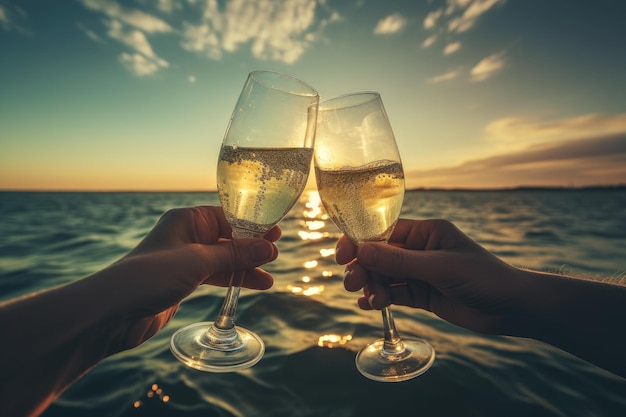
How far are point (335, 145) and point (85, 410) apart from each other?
8.09 feet

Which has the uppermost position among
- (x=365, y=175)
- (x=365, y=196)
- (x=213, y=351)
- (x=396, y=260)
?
(x=365, y=175)

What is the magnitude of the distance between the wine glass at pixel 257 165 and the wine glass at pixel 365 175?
5.7 inches

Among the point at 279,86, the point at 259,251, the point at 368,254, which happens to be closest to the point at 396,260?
the point at 368,254

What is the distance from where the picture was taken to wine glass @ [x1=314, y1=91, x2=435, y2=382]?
1.98 meters

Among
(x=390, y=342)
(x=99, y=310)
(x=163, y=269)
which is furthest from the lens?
(x=390, y=342)

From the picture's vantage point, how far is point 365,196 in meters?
2.00

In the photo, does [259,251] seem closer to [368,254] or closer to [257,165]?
[257,165]

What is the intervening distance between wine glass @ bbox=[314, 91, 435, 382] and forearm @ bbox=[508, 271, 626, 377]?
0.64 m

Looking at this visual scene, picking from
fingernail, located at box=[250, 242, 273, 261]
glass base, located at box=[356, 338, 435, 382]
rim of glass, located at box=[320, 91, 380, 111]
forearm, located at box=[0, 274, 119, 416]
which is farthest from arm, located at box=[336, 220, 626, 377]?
forearm, located at box=[0, 274, 119, 416]

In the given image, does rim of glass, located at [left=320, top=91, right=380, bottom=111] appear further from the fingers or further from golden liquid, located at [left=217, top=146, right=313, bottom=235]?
the fingers

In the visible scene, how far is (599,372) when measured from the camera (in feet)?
10.2

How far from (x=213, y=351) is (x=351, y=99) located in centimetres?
152

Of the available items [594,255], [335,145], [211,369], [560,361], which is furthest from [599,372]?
[594,255]

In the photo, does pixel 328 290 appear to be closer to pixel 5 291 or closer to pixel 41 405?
pixel 41 405
